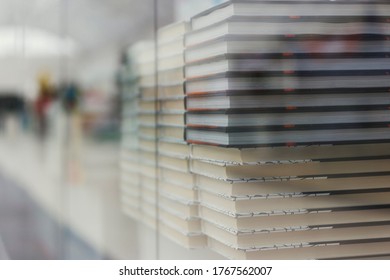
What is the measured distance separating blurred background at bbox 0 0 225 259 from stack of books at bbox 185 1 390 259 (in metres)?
0.26

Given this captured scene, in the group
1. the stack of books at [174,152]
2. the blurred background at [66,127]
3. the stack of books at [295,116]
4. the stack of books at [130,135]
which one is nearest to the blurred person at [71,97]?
the blurred background at [66,127]

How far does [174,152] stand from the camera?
133 centimetres

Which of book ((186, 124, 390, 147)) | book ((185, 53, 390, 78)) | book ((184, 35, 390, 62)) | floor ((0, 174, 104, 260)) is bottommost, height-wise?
floor ((0, 174, 104, 260))

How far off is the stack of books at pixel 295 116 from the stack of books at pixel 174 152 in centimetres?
11

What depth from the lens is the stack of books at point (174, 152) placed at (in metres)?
1.29

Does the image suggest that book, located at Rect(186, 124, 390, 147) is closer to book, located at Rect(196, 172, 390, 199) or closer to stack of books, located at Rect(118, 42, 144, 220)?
book, located at Rect(196, 172, 390, 199)

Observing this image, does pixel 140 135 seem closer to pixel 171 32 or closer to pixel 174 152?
pixel 174 152

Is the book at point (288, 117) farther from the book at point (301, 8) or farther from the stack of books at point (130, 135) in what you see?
the stack of books at point (130, 135)

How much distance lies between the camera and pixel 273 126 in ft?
3.85

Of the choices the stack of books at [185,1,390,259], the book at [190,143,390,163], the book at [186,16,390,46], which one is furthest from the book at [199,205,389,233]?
the book at [186,16,390,46]

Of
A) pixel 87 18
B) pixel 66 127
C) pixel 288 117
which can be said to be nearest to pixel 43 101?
pixel 66 127

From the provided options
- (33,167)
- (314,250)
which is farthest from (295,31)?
(33,167)

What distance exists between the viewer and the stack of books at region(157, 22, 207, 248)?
50.8 inches

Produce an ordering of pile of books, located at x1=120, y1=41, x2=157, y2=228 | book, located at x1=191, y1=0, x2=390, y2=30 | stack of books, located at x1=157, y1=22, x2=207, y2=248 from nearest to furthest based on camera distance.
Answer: book, located at x1=191, y1=0, x2=390, y2=30 → stack of books, located at x1=157, y1=22, x2=207, y2=248 → pile of books, located at x1=120, y1=41, x2=157, y2=228
